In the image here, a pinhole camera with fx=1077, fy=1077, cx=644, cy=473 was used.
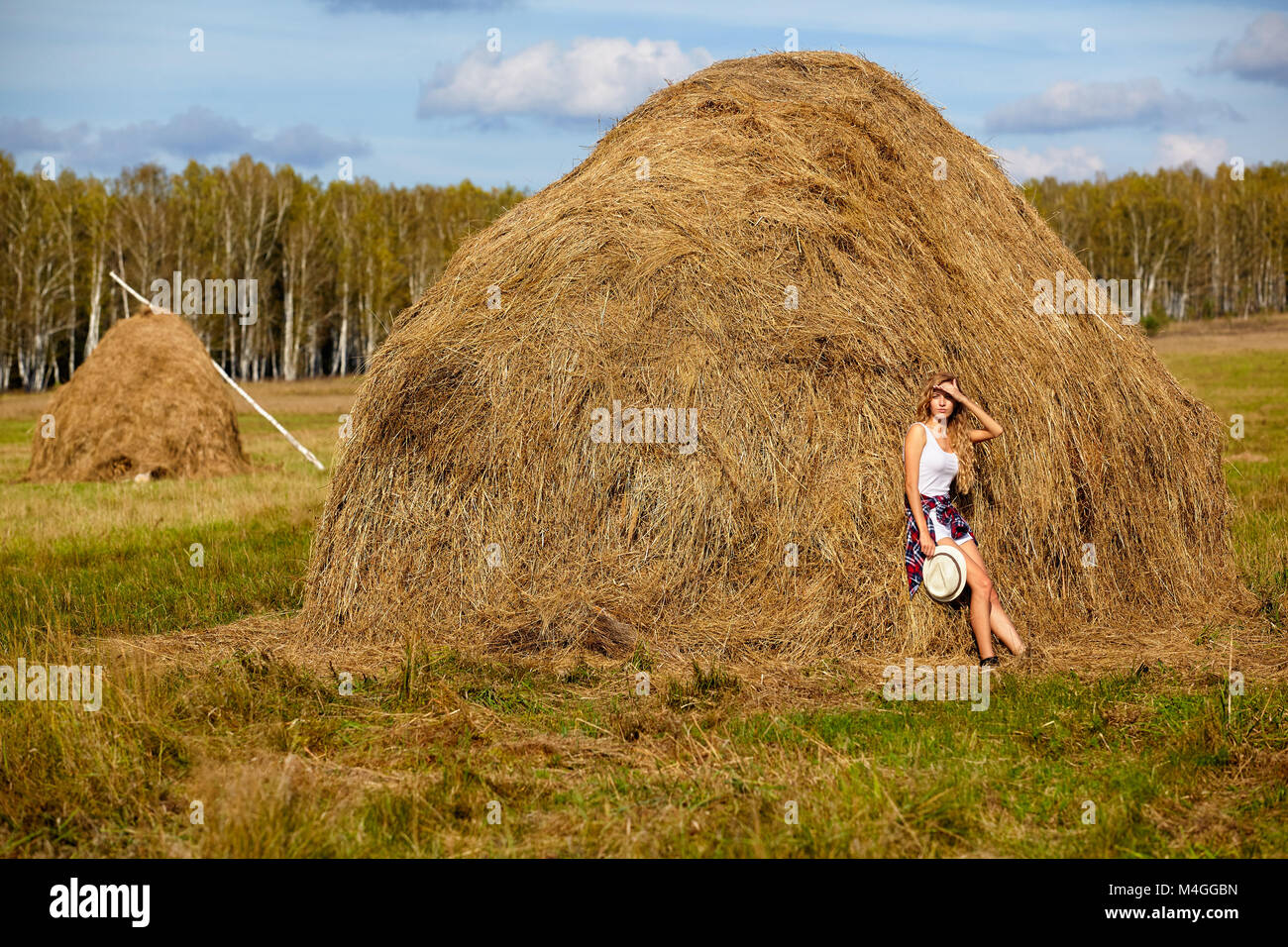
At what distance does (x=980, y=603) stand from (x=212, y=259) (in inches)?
2201

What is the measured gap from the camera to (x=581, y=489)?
818 cm

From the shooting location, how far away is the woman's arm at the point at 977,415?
7.55m

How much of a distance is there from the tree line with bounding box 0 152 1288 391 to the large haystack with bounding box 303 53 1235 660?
36607mm

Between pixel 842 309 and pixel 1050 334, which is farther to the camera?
pixel 1050 334

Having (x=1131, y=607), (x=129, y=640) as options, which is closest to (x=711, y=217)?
(x=1131, y=607)

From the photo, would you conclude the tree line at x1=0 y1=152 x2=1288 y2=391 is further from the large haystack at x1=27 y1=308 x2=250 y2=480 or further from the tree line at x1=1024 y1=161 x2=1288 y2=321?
the large haystack at x1=27 y1=308 x2=250 y2=480

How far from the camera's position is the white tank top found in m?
7.41

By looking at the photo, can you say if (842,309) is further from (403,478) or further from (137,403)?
(137,403)

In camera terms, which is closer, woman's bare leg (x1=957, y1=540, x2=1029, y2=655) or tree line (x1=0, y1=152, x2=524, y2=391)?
woman's bare leg (x1=957, y1=540, x2=1029, y2=655)
